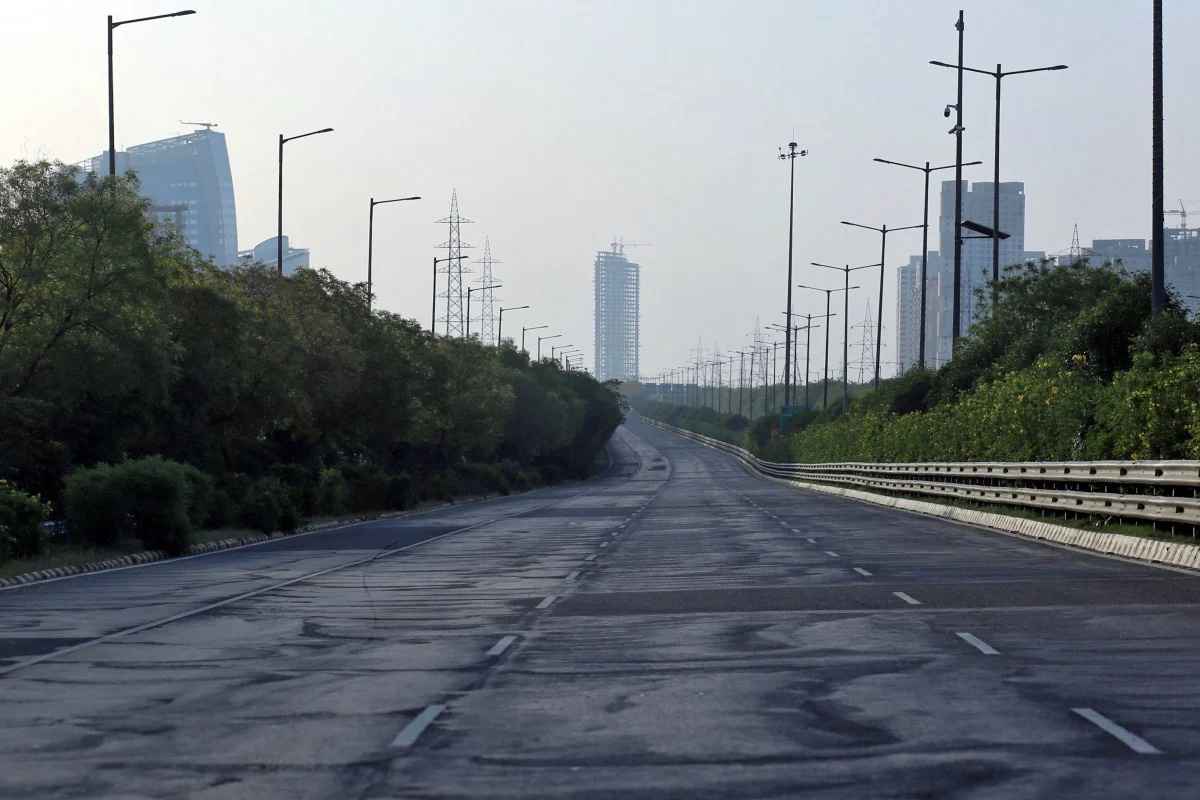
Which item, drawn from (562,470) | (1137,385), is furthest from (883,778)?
(562,470)

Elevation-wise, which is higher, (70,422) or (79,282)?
(79,282)

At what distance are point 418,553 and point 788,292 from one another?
84931 mm

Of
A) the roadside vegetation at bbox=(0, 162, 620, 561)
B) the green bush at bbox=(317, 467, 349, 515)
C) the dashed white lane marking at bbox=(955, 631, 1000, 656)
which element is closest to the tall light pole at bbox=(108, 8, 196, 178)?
the roadside vegetation at bbox=(0, 162, 620, 561)

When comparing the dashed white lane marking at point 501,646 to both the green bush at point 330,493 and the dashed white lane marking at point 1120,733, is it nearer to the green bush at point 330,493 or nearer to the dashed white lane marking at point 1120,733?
the dashed white lane marking at point 1120,733

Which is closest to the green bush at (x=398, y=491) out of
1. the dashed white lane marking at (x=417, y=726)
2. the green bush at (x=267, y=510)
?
the green bush at (x=267, y=510)

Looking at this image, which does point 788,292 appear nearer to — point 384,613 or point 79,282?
point 79,282

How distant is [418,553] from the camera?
33875mm

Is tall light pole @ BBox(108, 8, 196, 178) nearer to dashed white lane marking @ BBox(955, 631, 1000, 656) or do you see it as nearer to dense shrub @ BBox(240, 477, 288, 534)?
dense shrub @ BBox(240, 477, 288, 534)

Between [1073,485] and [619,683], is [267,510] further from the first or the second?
[619,683]

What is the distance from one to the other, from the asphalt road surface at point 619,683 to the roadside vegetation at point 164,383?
30.0 ft

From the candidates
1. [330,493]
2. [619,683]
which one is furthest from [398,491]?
[619,683]

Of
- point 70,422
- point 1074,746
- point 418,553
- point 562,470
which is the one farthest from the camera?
point 562,470

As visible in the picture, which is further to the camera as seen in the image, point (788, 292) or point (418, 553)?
point (788, 292)

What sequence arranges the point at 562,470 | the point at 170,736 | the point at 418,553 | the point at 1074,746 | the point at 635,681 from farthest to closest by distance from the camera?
the point at 562,470 < the point at 418,553 < the point at 635,681 < the point at 170,736 < the point at 1074,746
